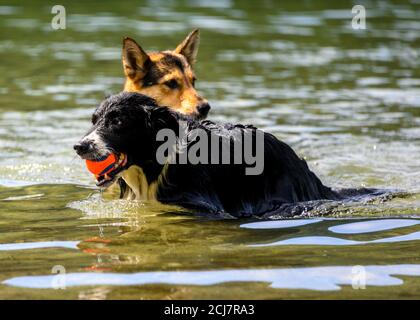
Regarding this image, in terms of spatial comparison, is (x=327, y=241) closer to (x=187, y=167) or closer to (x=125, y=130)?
(x=187, y=167)

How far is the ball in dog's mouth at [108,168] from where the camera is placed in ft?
23.1

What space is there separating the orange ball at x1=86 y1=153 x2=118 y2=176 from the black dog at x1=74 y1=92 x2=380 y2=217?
6cm

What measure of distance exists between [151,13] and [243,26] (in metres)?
2.60

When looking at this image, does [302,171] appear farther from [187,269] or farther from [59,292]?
[59,292]

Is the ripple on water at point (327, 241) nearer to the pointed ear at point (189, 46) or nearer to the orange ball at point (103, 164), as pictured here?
the orange ball at point (103, 164)

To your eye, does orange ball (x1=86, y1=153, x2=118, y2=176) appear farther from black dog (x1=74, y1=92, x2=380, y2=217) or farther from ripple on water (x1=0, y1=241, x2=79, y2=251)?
ripple on water (x1=0, y1=241, x2=79, y2=251)

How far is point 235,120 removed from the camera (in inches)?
444

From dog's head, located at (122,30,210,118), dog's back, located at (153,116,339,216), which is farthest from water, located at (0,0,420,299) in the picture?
dog's head, located at (122,30,210,118)

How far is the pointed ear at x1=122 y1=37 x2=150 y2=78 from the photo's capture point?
9.04m

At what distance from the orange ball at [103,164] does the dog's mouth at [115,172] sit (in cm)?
2

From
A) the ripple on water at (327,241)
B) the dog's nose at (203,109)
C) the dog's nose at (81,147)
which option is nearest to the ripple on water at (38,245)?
the dog's nose at (81,147)

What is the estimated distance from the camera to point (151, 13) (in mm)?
20188

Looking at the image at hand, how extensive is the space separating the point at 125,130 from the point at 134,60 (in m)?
2.26

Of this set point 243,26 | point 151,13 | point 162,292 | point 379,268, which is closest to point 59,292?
point 162,292
